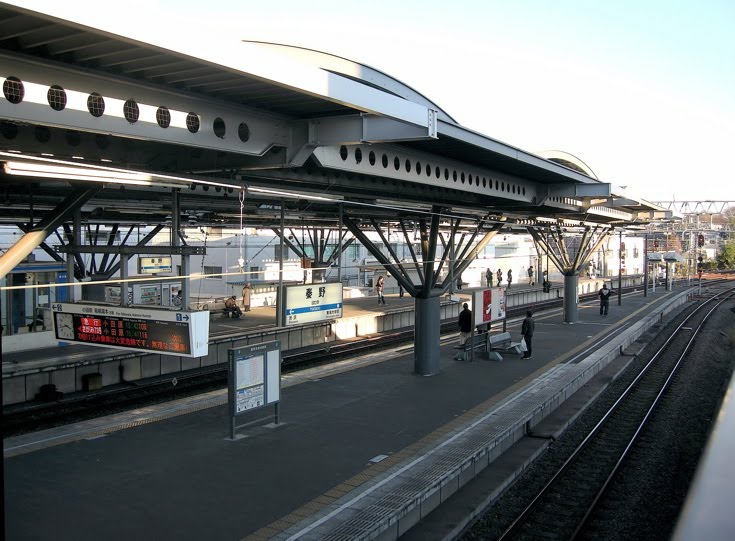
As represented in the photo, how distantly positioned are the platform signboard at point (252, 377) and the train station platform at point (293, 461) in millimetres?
495

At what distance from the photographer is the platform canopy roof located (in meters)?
5.24

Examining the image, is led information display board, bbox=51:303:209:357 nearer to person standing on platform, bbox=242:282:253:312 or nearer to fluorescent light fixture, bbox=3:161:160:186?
fluorescent light fixture, bbox=3:161:160:186

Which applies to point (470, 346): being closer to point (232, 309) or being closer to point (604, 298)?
point (232, 309)

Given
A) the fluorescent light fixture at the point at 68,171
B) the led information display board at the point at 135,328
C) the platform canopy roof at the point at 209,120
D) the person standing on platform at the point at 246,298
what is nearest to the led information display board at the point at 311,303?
the platform canopy roof at the point at 209,120

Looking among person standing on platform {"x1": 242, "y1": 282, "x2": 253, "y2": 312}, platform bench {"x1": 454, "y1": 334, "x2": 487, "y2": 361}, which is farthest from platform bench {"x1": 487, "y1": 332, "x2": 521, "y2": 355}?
person standing on platform {"x1": 242, "y1": 282, "x2": 253, "y2": 312}

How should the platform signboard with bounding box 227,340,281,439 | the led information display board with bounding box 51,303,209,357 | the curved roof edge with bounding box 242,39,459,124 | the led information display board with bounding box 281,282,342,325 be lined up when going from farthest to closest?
the led information display board with bounding box 281,282,342,325
the led information display board with bounding box 51,303,209,357
the platform signboard with bounding box 227,340,281,439
the curved roof edge with bounding box 242,39,459,124

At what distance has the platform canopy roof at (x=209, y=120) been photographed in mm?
5242

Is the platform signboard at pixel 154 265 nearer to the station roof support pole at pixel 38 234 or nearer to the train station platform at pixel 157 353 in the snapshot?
the train station platform at pixel 157 353

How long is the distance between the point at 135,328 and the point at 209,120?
4809 millimetres

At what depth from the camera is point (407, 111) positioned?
710 centimetres

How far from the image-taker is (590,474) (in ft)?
31.6

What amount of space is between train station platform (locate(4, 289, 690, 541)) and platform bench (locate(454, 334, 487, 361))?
1998 millimetres

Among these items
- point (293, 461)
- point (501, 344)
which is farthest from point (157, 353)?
point (501, 344)

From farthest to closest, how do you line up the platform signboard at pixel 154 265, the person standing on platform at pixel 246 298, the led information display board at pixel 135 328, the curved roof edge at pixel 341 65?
the person standing on platform at pixel 246 298, the platform signboard at pixel 154 265, the led information display board at pixel 135 328, the curved roof edge at pixel 341 65
